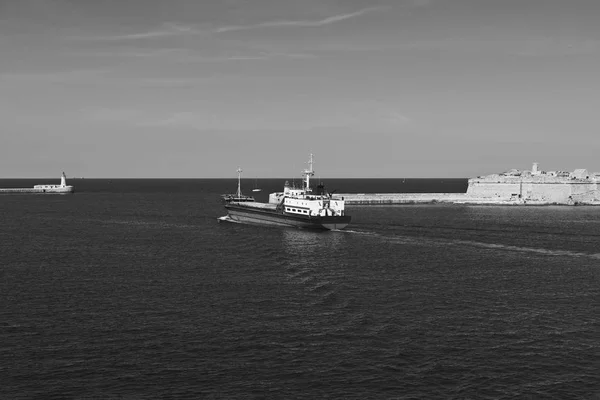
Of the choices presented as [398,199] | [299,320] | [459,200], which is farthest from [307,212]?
[459,200]

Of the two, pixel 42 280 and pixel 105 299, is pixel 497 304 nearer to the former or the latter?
pixel 105 299

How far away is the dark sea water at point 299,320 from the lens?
25.6 meters

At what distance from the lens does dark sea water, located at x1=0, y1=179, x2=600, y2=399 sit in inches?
1008

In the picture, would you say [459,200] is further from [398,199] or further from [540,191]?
[540,191]

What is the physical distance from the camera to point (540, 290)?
43.7 metres

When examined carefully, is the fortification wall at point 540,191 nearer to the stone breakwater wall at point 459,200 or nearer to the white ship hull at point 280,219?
the stone breakwater wall at point 459,200

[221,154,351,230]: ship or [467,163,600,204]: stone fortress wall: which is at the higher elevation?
[467,163,600,204]: stone fortress wall

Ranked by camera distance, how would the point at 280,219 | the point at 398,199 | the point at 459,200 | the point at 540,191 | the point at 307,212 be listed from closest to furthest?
the point at 307,212
the point at 280,219
the point at 398,199
the point at 540,191
the point at 459,200

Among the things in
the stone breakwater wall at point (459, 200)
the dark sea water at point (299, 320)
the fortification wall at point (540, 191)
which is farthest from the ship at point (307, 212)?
the fortification wall at point (540, 191)

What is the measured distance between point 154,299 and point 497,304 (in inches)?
958

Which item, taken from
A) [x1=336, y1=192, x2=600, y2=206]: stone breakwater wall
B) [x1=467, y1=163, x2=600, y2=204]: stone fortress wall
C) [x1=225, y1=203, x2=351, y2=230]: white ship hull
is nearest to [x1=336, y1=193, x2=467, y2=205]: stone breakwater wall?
[x1=336, y1=192, x2=600, y2=206]: stone breakwater wall

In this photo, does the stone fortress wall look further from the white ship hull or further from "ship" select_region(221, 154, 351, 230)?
the white ship hull

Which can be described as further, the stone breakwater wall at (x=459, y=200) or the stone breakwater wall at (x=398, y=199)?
the stone breakwater wall at (x=398, y=199)

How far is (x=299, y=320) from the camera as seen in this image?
115 feet
